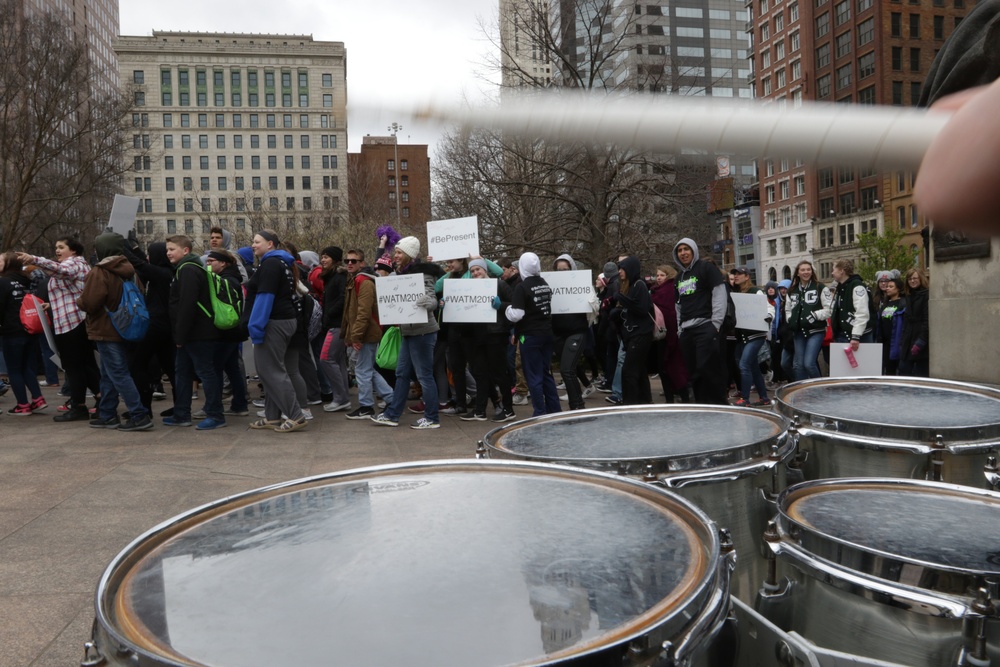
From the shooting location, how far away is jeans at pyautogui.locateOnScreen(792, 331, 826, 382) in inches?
394

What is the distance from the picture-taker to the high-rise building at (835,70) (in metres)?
62.8

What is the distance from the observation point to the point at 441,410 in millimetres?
10258

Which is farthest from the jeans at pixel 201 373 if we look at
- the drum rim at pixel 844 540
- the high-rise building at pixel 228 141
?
the high-rise building at pixel 228 141

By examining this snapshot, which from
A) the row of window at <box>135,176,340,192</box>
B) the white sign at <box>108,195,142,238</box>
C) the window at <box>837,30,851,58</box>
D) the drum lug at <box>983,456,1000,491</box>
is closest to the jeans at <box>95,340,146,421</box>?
the white sign at <box>108,195,142,238</box>

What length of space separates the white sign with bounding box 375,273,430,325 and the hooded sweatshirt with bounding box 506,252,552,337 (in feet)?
3.24

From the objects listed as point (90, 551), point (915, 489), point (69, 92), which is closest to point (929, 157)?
point (915, 489)

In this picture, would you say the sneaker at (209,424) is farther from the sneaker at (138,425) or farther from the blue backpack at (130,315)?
the blue backpack at (130,315)

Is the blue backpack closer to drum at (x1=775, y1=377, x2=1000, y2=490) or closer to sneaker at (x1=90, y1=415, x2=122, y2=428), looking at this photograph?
sneaker at (x1=90, y1=415, x2=122, y2=428)

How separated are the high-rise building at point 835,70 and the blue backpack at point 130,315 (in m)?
53.4

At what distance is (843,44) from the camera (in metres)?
68.2

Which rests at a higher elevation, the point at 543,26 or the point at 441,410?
the point at 543,26

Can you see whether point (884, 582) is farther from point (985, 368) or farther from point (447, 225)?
point (447, 225)

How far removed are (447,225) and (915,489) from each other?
781cm

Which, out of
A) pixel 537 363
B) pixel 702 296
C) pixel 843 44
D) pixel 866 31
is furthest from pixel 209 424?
pixel 843 44
